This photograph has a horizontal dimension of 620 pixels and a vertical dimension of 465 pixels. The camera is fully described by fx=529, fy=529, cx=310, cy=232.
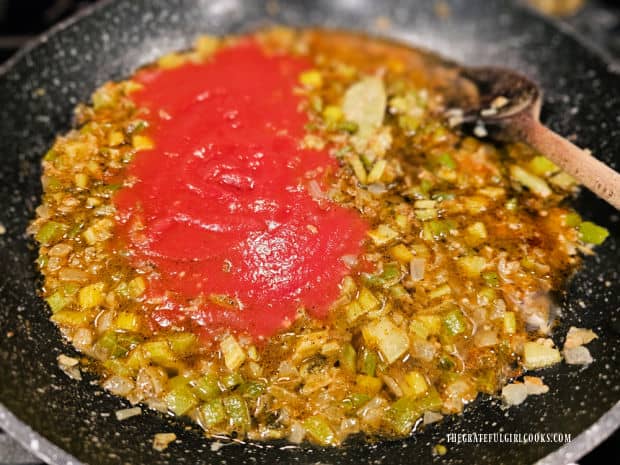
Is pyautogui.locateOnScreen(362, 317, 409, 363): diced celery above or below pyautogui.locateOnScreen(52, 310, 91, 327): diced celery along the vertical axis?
below

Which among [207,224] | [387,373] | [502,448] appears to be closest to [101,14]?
[207,224]

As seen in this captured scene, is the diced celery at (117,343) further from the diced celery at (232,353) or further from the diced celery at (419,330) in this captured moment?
the diced celery at (419,330)

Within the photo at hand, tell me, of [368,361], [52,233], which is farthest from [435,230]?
[52,233]

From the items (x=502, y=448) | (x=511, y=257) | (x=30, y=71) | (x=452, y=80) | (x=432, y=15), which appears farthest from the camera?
(x=432, y=15)

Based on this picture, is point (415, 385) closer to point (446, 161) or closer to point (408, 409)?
point (408, 409)

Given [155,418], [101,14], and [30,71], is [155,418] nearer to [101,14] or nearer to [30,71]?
[30,71]

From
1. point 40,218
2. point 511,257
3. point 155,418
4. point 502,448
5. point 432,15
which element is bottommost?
point 502,448

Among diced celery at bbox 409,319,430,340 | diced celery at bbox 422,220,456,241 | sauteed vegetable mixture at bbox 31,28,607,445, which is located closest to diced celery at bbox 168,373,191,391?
sauteed vegetable mixture at bbox 31,28,607,445

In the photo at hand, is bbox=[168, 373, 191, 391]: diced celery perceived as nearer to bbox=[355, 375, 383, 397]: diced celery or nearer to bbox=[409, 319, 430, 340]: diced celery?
bbox=[355, 375, 383, 397]: diced celery
